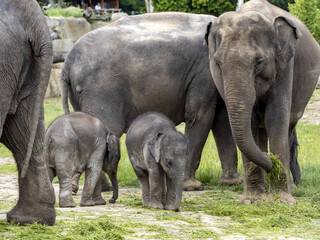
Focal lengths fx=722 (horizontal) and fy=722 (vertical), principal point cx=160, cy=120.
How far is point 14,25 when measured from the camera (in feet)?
16.3

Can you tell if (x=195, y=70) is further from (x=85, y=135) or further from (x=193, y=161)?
(x=85, y=135)

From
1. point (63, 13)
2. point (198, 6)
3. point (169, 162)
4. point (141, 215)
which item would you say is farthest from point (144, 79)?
point (63, 13)

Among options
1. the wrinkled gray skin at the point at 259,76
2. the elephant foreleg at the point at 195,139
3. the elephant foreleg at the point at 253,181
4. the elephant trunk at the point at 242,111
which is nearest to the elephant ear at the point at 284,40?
the wrinkled gray skin at the point at 259,76

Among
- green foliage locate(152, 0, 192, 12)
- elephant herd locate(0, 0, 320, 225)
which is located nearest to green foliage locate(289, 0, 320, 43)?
green foliage locate(152, 0, 192, 12)

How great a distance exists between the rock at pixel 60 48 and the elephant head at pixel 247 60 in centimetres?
1980

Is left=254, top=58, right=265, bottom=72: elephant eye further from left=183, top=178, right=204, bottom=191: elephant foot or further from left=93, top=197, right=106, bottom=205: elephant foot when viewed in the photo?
left=183, top=178, right=204, bottom=191: elephant foot

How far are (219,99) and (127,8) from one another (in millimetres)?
39300

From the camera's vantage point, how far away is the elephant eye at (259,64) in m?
7.17

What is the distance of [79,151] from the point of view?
706 cm

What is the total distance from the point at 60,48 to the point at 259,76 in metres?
20.6

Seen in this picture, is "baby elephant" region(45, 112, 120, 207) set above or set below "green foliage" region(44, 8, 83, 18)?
above

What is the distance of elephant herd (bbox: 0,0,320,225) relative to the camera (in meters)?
5.32

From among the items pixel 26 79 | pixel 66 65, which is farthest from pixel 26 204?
pixel 66 65

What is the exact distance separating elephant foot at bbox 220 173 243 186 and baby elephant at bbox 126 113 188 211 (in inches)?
81.7
